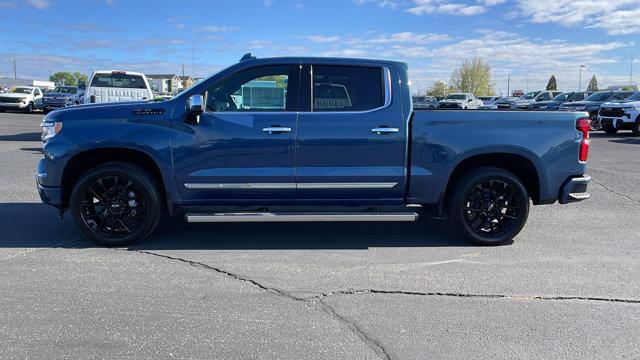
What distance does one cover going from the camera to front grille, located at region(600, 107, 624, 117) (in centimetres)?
1986

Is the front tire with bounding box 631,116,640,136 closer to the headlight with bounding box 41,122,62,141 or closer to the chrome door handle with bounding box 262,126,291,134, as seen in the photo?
the chrome door handle with bounding box 262,126,291,134

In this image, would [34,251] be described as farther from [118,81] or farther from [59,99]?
[59,99]

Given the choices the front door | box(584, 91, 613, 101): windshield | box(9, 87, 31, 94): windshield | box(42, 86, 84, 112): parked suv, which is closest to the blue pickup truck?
the front door

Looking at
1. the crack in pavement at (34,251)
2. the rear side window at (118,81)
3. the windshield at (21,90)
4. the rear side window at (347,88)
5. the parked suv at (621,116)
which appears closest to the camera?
the crack in pavement at (34,251)

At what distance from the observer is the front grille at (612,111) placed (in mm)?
19859

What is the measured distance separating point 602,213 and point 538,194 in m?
2.24

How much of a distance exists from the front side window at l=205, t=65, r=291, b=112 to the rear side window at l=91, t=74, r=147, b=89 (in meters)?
11.6

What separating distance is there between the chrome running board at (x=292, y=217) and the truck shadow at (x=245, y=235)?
0.40m

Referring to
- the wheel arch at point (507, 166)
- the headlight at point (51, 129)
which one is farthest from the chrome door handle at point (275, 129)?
the headlight at point (51, 129)

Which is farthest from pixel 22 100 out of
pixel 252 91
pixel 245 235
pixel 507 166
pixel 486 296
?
pixel 486 296

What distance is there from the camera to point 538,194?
226 inches

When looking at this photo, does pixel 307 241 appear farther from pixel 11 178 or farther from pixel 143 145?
pixel 11 178

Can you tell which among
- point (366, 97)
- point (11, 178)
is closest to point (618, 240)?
point (366, 97)

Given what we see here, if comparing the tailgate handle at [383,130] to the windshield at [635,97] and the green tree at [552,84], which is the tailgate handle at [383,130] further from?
the green tree at [552,84]
